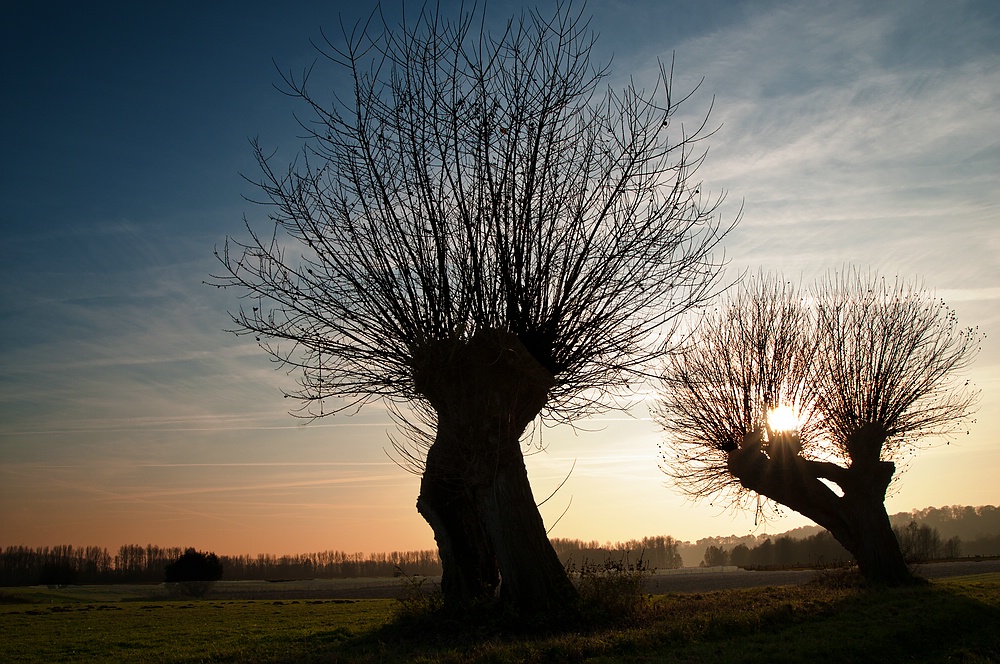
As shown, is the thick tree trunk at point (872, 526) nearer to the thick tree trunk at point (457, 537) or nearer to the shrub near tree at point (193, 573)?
the thick tree trunk at point (457, 537)

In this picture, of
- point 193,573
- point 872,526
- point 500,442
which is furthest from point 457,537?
point 193,573

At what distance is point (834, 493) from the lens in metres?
21.1

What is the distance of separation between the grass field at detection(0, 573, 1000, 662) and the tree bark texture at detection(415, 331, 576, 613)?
102 centimetres

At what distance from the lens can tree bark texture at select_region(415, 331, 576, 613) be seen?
12.0 m

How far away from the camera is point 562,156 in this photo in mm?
12039

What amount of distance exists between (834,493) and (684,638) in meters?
13.4

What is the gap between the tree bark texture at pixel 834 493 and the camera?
1986cm

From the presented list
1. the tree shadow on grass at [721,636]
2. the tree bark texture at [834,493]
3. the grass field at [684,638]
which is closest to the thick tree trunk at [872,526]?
the tree bark texture at [834,493]

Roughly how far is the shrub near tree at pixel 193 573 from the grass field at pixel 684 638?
3379 cm

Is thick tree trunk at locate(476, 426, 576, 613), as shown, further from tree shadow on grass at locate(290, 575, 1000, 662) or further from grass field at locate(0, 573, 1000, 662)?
grass field at locate(0, 573, 1000, 662)

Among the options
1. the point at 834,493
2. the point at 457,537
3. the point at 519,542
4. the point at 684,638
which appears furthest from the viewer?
the point at 834,493

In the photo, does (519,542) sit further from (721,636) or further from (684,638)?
(721,636)

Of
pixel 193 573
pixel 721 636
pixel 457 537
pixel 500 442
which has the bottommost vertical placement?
pixel 193 573

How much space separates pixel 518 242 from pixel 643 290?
2.64 meters
